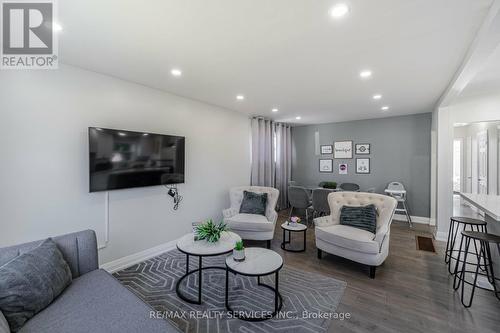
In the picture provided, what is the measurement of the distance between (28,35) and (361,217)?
13.8 ft

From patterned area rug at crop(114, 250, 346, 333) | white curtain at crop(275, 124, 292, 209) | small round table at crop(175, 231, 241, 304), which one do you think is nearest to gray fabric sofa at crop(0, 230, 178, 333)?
patterned area rug at crop(114, 250, 346, 333)

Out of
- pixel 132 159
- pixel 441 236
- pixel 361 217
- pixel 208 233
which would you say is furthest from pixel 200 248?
pixel 441 236

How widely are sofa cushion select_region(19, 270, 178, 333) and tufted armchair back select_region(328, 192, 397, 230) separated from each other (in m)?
2.77

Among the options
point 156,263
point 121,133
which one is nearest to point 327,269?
point 156,263

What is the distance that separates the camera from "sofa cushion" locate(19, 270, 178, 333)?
4.33 feet

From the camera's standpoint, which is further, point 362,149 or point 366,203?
point 362,149

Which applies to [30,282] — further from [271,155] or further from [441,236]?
[441,236]

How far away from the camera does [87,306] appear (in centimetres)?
151

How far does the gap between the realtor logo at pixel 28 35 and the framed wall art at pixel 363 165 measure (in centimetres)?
614

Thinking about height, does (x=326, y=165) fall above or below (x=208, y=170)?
above

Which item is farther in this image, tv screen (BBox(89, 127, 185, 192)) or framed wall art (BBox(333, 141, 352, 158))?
framed wall art (BBox(333, 141, 352, 158))

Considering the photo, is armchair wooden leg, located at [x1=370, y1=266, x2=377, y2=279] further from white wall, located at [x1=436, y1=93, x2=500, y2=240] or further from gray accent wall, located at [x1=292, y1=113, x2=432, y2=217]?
gray accent wall, located at [x1=292, y1=113, x2=432, y2=217]

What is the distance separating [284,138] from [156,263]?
463 cm

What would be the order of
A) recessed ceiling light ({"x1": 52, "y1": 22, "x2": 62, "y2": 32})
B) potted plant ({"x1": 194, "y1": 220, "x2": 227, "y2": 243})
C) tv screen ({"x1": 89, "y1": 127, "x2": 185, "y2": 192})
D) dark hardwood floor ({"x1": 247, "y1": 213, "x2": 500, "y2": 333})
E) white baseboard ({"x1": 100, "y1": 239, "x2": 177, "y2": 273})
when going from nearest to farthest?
1. recessed ceiling light ({"x1": 52, "y1": 22, "x2": 62, "y2": 32})
2. dark hardwood floor ({"x1": 247, "y1": 213, "x2": 500, "y2": 333})
3. potted plant ({"x1": 194, "y1": 220, "x2": 227, "y2": 243})
4. tv screen ({"x1": 89, "y1": 127, "x2": 185, "y2": 192})
5. white baseboard ({"x1": 100, "y1": 239, "x2": 177, "y2": 273})
